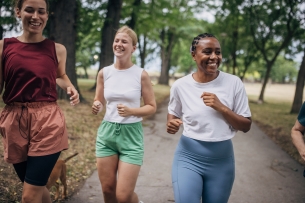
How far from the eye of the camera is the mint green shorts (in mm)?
3076

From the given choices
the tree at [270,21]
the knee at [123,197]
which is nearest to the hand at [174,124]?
the knee at [123,197]

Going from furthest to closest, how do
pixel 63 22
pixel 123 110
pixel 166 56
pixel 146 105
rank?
pixel 166 56
pixel 63 22
pixel 146 105
pixel 123 110

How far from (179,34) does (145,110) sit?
35.5 m

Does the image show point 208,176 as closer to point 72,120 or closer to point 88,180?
point 88,180

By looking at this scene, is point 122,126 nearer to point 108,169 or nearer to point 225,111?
point 108,169

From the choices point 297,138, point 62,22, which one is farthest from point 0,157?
point 62,22

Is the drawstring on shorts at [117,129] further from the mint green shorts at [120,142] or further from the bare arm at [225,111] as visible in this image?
the bare arm at [225,111]

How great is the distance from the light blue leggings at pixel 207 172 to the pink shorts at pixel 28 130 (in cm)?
109

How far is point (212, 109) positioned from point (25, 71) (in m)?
1.51

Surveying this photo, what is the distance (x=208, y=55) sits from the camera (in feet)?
8.64

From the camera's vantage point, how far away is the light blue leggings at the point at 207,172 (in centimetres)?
256

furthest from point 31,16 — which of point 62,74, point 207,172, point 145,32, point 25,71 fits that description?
point 145,32

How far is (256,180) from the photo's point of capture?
551 centimetres

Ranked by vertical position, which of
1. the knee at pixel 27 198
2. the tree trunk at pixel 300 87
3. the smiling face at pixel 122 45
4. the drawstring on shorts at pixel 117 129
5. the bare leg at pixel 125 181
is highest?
the smiling face at pixel 122 45
